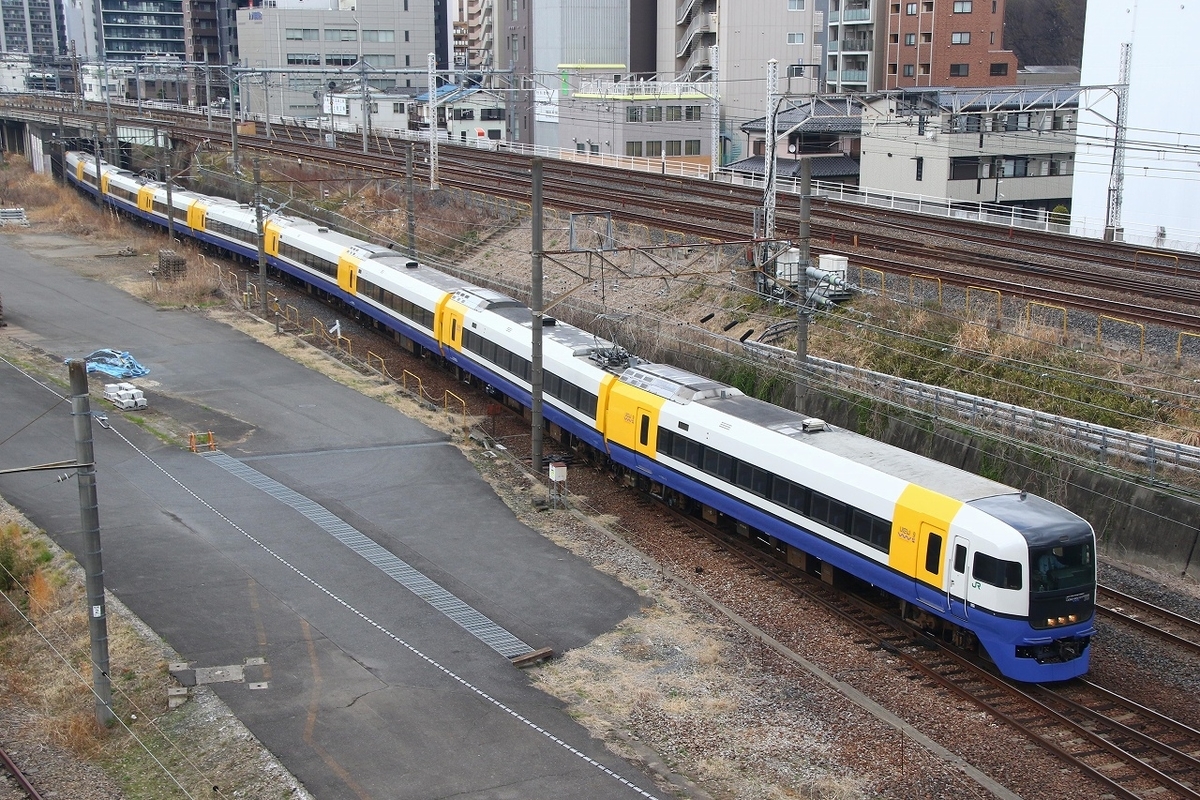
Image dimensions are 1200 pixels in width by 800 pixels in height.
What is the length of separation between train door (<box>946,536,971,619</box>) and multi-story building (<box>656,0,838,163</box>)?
57.0 metres

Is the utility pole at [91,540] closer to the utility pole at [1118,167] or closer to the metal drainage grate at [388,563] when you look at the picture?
the metal drainage grate at [388,563]

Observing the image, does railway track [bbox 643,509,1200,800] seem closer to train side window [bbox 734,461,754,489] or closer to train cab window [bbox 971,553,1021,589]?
train cab window [bbox 971,553,1021,589]

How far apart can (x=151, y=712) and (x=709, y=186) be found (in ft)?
124

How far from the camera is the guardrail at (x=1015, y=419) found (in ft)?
68.1

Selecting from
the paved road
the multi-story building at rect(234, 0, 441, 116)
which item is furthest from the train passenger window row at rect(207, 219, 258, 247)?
the multi-story building at rect(234, 0, 441, 116)

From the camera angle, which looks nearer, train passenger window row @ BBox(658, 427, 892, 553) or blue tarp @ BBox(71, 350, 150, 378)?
train passenger window row @ BBox(658, 427, 892, 553)

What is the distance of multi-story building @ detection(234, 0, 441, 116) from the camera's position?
4269 inches

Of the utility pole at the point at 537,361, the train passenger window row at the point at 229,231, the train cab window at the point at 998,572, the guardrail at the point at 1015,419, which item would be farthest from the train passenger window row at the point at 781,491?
the train passenger window row at the point at 229,231

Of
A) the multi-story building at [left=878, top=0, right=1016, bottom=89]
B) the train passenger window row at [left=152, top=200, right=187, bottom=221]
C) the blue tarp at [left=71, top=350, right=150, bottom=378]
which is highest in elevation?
the multi-story building at [left=878, top=0, right=1016, bottom=89]

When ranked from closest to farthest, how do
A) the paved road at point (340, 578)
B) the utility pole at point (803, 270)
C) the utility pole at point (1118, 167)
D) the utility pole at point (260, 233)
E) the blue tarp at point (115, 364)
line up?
the paved road at point (340, 578), the utility pole at point (803, 270), the blue tarp at point (115, 364), the utility pole at point (260, 233), the utility pole at point (1118, 167)

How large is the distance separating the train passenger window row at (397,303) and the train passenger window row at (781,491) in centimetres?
1255

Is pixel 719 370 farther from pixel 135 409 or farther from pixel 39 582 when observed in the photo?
pixel 39 582

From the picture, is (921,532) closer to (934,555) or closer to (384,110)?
(934,555)

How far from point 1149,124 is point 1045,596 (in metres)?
34.6
